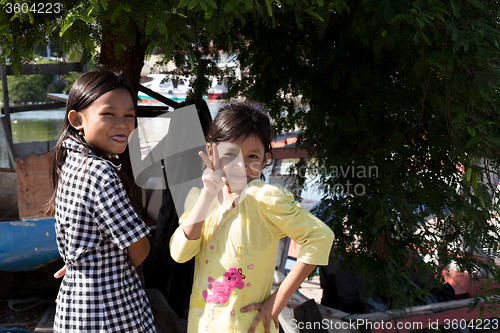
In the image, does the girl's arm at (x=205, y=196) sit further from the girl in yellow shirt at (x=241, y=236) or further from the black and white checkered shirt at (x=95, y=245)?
the black and white checkered shirt at (x=95, y=245)

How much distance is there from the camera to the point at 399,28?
82.8 inches

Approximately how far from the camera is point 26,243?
11.2ft

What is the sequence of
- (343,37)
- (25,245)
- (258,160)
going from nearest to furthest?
(258,160) → (343,37) → (25,245)

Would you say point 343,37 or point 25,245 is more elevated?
point 343,37

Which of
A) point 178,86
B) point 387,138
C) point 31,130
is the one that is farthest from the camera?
point 31,130

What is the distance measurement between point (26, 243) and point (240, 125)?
109 inches

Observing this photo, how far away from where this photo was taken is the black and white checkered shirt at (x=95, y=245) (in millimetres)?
1377

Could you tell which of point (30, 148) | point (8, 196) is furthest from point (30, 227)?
point (30, 148)

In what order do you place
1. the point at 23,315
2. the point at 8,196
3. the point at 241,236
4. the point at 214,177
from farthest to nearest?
the point at 8,196 → the point at 23,315 → the point at 241,236 → the point at 214,177

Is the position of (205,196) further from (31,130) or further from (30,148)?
(31,130)

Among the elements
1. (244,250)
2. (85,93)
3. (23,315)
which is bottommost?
(23,315)

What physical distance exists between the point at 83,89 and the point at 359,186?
2059mm

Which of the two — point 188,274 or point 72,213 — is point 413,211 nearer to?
point 188,274

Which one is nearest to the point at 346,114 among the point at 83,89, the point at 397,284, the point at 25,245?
the point at 397,284
